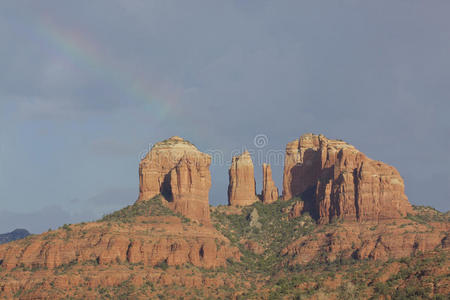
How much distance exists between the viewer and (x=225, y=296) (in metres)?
197

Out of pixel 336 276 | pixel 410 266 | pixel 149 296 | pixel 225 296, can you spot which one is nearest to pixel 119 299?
pixel 149 296

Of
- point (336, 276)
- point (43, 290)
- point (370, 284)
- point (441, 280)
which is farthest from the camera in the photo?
point (43, 290)

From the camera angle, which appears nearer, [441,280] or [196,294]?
[441,280]

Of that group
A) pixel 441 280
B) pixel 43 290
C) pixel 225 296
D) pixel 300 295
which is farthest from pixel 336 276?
pixel 43 290

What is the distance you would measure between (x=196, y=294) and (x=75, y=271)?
27.3 metres

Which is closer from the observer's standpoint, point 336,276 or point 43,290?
point 336,276

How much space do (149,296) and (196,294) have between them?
11119 mm

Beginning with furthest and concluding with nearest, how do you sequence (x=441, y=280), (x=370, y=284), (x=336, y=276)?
(x=336, y=276) < (x=370, y=284) < (x=441, y=280)

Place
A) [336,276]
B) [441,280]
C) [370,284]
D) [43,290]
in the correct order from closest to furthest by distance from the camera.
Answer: [441,280]
[370,284]
[336,276]
[43,290]

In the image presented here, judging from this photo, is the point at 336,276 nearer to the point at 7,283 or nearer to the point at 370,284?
the point at 370,284

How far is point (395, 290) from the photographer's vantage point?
121m

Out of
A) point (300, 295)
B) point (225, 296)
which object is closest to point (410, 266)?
point (300, 295)

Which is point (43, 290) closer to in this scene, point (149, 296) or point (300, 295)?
point (149, 296)

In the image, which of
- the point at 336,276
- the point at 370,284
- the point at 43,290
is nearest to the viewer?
the point at 370,284
